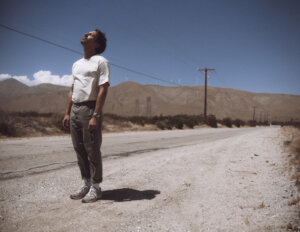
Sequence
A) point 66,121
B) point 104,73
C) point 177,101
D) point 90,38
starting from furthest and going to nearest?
point 177,101, point 66,121, point 90,38, point 104,73

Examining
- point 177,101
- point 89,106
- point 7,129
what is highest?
point 177,101

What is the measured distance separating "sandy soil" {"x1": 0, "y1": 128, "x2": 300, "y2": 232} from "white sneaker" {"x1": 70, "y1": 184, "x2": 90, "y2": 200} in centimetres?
8

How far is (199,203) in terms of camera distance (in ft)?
7.11

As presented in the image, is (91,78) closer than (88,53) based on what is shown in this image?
Yes

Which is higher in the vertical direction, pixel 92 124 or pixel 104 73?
pixel 104 73

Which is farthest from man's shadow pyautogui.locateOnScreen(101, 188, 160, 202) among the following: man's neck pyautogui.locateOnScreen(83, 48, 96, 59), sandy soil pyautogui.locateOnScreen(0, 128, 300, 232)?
man's neck pyautogui.locateOnScreen(83, 48, 96, 59)

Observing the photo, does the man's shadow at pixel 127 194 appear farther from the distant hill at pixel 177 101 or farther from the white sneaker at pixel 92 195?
the distant hill at pixel 177 101

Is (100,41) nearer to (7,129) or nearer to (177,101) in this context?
(7,129)

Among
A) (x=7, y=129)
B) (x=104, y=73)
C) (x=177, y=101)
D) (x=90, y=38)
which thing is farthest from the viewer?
(x=177, y=101)

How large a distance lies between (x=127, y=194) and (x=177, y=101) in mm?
125617

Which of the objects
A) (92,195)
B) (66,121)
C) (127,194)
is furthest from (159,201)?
(66,121)

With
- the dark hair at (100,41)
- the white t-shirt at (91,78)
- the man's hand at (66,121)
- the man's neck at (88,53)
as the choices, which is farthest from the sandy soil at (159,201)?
the dark hair at (100,41)

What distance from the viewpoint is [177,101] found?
415ft

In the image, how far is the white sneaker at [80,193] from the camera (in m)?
2.29
